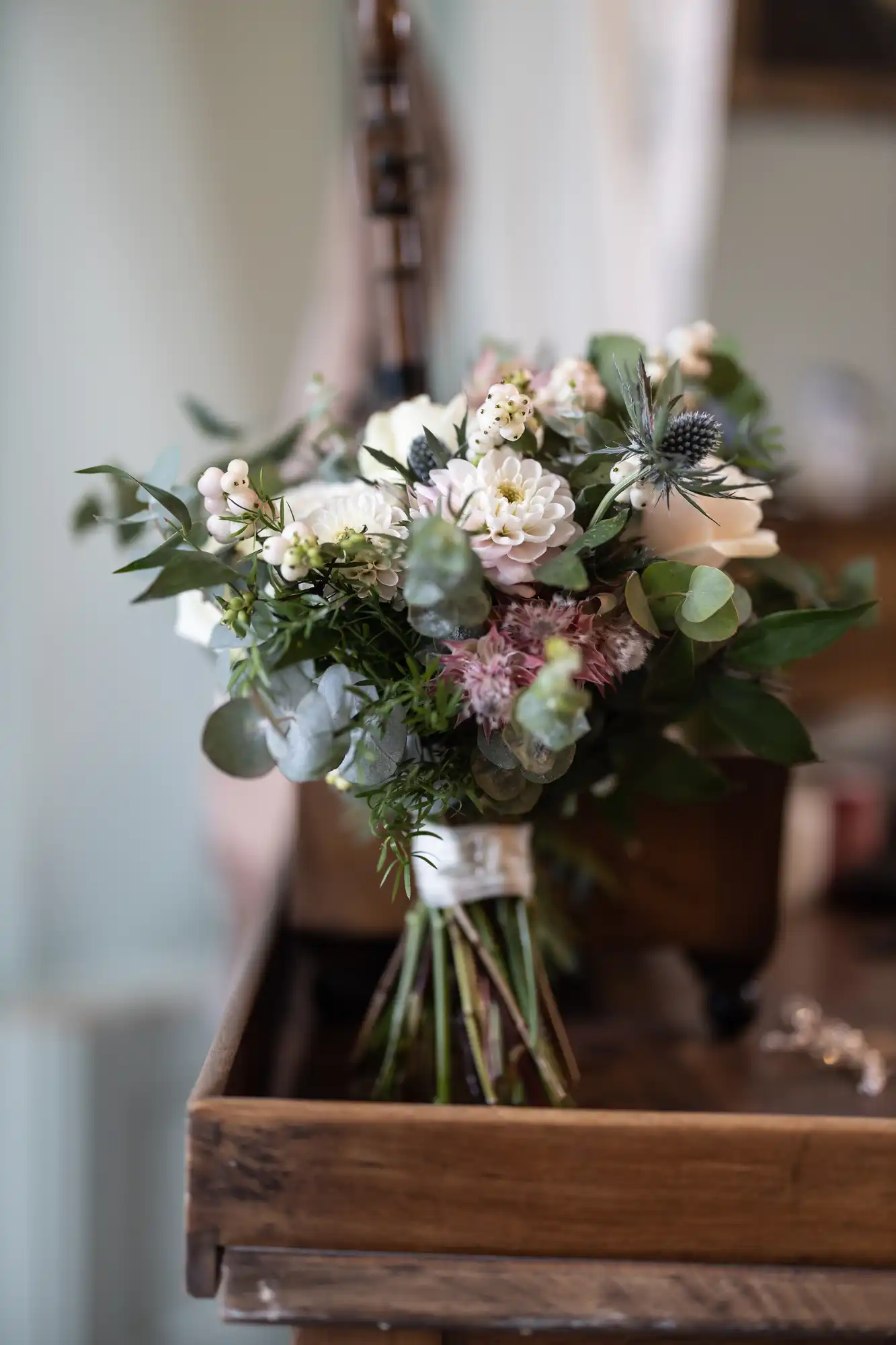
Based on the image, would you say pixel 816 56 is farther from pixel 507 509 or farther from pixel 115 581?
pixel 507 509

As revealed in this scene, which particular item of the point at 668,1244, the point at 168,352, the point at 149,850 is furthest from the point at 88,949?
the point at 668,1244

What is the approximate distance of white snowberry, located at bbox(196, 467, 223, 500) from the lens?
406 mm

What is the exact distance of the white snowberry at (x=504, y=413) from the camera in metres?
0.41

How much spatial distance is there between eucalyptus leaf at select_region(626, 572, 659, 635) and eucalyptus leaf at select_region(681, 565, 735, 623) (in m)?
0.01

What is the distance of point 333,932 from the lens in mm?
637

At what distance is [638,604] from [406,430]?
0.49 feet

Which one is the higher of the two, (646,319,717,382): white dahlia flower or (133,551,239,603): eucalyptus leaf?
(646,319,717,382): white dahlia flower

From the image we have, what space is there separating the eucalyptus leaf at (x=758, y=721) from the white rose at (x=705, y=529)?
0.24ft

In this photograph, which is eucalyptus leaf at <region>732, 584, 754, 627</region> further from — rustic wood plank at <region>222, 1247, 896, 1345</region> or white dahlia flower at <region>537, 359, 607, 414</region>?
rustic wood plank at <region>222, 1247, 896, 1345</region>

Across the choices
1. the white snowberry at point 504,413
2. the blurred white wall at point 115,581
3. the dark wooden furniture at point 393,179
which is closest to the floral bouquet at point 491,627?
the white snowberry at point 504,413

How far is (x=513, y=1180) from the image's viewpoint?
1.44 ft

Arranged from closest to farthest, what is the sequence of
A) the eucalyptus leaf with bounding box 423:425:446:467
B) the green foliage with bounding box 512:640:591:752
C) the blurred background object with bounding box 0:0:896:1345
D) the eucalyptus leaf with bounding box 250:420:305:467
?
the green foliage with bounding box 512:640:591:752 → the eucalyptus leaf with bounding box 423:425:446:467 → the eucalyptus leaf with bounding box 250:420:305:467 → the blurred background object with bounding box 0:0:896:1345

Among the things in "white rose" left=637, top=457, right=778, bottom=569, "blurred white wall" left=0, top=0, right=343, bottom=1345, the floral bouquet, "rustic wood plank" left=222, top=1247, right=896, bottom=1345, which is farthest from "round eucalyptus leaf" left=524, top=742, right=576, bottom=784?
"blurred white wall" left=0, top=0, right=343, bottom=1345

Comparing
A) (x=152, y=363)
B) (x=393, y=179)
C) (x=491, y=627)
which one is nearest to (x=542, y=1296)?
(x=491, y=627)
